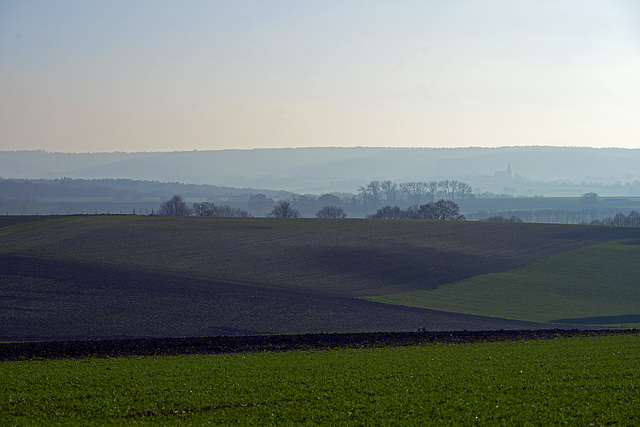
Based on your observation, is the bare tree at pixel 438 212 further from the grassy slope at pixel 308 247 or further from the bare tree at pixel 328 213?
the grassy slope at pixel 308 247

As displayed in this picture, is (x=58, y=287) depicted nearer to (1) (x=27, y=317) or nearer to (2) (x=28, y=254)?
(1) (x=27, y=317)

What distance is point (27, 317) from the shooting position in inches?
1575

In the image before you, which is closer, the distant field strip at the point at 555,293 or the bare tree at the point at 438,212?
the distant field strip at the point at 555,293

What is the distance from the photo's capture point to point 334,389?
1878 cm

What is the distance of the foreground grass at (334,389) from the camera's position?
51.9 ft

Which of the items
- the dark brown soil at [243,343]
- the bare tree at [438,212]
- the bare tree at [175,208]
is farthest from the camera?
the bare tree at [175,208]

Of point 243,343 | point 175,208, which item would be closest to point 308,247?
point 243,343

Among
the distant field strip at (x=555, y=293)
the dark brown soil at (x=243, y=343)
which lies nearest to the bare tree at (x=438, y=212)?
the distant field strip at (x=555, y=293)

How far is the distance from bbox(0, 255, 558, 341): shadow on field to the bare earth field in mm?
102

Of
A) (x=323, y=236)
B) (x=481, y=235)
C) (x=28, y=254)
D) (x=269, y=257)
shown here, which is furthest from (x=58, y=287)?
(x=481, y=235)

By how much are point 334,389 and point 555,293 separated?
42084 mm

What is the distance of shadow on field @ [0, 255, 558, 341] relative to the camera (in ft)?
127

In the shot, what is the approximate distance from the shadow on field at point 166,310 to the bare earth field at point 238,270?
102 mm

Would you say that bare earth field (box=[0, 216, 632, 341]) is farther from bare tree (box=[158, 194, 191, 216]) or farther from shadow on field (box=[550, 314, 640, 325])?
bare tree (box=[158, 194, 191, 216])
